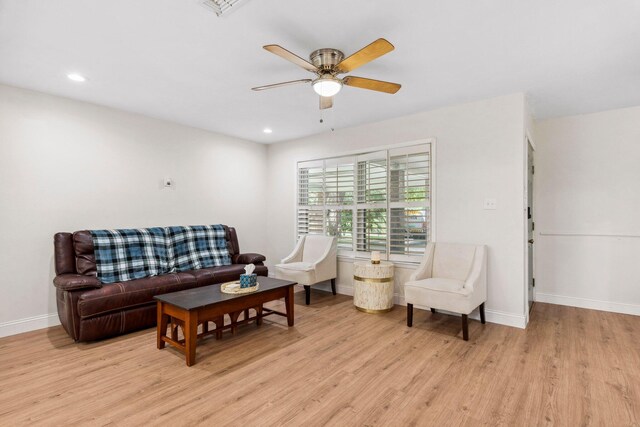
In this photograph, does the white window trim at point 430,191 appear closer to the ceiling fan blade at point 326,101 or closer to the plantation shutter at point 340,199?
the plantation shutter at point 340,199

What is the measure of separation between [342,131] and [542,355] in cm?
365

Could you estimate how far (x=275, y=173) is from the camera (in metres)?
5.85

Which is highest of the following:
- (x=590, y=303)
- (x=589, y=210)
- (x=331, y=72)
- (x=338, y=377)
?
(x=331, y=72)

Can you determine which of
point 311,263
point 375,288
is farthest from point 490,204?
point 311,263

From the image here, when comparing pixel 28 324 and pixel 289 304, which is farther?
pixel 289 304

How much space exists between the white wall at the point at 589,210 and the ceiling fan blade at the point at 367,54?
11.3 feet

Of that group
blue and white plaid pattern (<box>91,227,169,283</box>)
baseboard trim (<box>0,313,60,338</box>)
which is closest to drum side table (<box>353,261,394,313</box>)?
blue and white plaid pattern (<box>91,227,169,283</box>)

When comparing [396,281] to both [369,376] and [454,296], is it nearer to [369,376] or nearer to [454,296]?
[454,296]

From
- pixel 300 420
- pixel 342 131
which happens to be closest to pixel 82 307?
pixel 300 420

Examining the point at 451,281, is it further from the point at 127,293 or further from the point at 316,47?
the point at 127,293

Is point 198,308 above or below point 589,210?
below

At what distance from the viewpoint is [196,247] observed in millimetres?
4434

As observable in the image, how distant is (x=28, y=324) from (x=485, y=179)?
515 centimetres

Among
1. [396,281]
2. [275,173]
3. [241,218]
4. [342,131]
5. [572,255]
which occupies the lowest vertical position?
[396,281]
